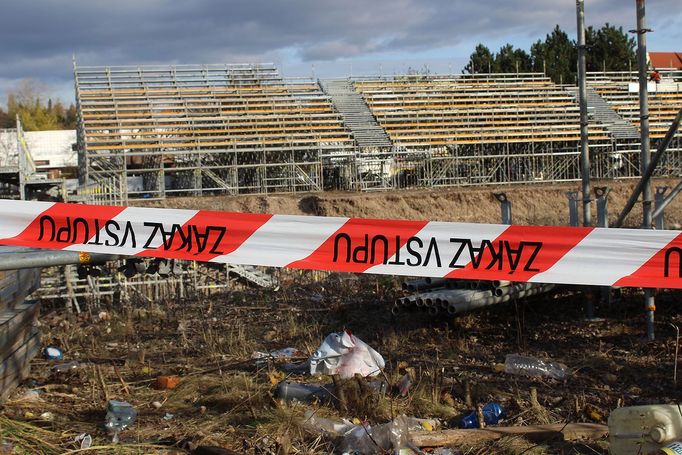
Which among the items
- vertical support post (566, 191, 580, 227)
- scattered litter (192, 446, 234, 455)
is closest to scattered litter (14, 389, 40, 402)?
scattered litter (192, 446, 234, 455)

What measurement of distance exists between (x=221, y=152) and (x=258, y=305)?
19344 mm

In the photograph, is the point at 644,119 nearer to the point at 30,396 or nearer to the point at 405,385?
the point at 405,385

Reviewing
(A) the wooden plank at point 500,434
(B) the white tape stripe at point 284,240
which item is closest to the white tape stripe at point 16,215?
(B) the white tape stripe at point 284,240

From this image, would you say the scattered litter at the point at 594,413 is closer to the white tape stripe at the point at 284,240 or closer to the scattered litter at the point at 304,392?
the scattered litter at the point at 304,392

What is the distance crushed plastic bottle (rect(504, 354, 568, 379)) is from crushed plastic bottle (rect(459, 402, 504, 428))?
0.90 meters

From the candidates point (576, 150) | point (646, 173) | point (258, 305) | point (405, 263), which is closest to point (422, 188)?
point (576, 150)

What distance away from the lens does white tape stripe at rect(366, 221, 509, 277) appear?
4762mm

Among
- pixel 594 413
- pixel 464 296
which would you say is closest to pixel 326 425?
pixel 594 413

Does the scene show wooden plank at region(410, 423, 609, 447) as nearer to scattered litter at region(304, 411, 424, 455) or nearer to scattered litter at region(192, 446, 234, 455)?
scattered litter at region(304, 411, 424, 455)

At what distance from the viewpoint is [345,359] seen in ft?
18.1

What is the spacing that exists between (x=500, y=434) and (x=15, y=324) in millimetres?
3226

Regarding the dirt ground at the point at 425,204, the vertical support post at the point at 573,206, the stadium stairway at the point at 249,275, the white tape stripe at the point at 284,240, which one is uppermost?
the white tape stripe at the point at 284,240

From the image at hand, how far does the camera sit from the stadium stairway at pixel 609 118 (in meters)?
33.2

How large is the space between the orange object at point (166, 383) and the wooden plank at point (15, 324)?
981 mm
